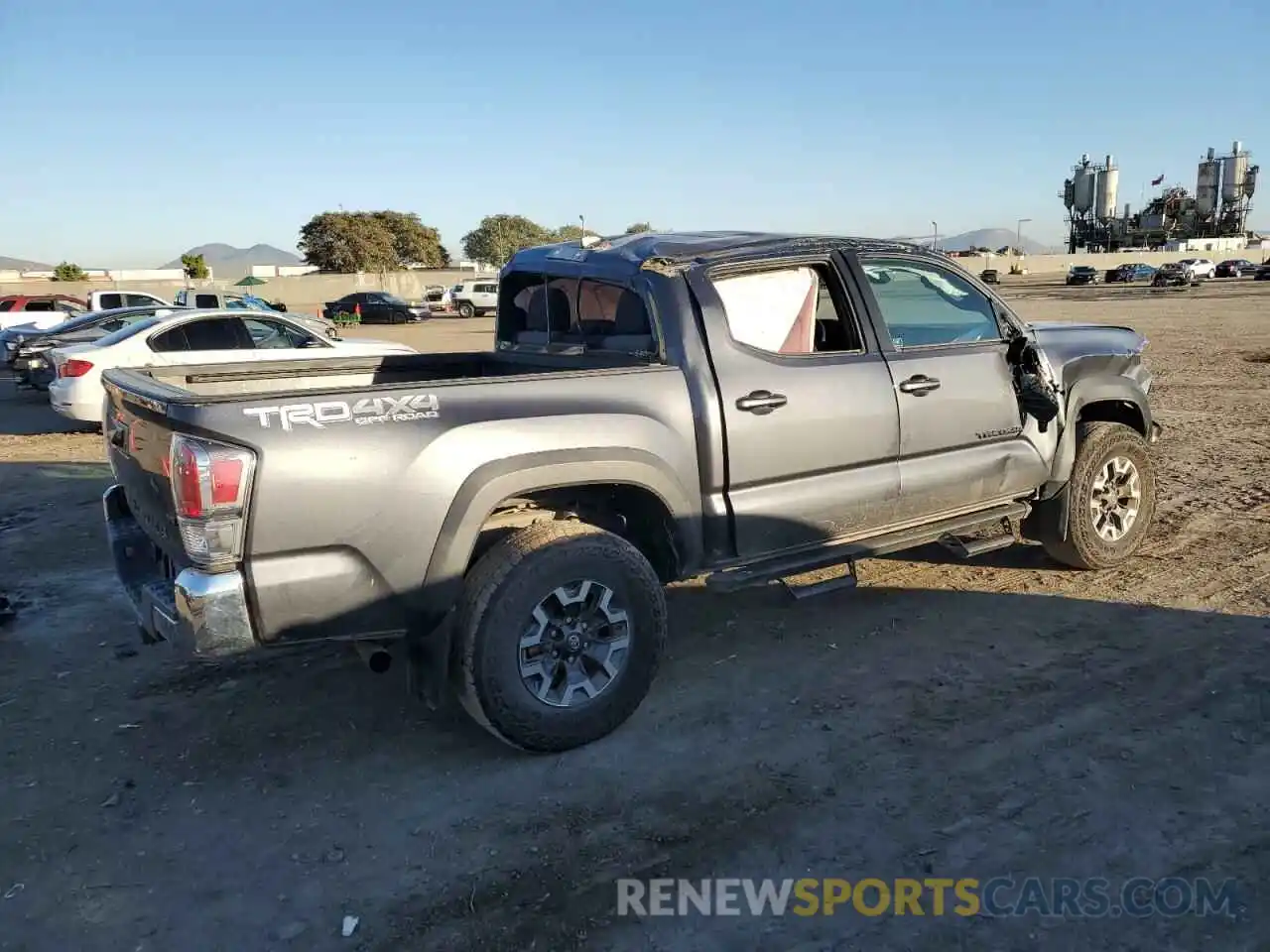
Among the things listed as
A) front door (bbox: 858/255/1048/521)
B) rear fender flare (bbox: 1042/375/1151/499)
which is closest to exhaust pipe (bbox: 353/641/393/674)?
front door (bbox: 858/255/1048/521)

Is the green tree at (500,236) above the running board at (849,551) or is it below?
above

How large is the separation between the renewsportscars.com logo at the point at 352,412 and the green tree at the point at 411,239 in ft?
282

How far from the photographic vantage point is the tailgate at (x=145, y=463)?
10.3 ft

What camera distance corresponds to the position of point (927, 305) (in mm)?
4969

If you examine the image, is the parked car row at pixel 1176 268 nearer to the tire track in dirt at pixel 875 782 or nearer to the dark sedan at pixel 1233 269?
the dark sedan at pixel 1233 269

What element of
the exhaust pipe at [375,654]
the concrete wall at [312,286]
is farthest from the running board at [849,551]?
the concrete wall at [312,286]

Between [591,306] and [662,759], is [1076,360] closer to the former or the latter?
[591,306]

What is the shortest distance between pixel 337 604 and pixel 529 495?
0.89 metres

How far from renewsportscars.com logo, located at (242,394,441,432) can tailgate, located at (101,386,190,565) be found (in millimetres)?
373

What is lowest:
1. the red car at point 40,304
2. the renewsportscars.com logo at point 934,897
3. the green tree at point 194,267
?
the renewsportscars.com logo at point 934,897

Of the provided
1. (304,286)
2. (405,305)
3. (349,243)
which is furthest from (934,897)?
(349,243)

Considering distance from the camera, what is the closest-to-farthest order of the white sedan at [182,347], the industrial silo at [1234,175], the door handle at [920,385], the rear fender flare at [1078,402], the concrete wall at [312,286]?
the door handle at [920,385], the rear fender flare at [1078,402], the white sedan at [182,347], the concrete wall at [312,286], the industrial silo at [1234,175]

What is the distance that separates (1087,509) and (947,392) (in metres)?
1.44

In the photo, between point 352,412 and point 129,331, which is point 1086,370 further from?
point 129,331
